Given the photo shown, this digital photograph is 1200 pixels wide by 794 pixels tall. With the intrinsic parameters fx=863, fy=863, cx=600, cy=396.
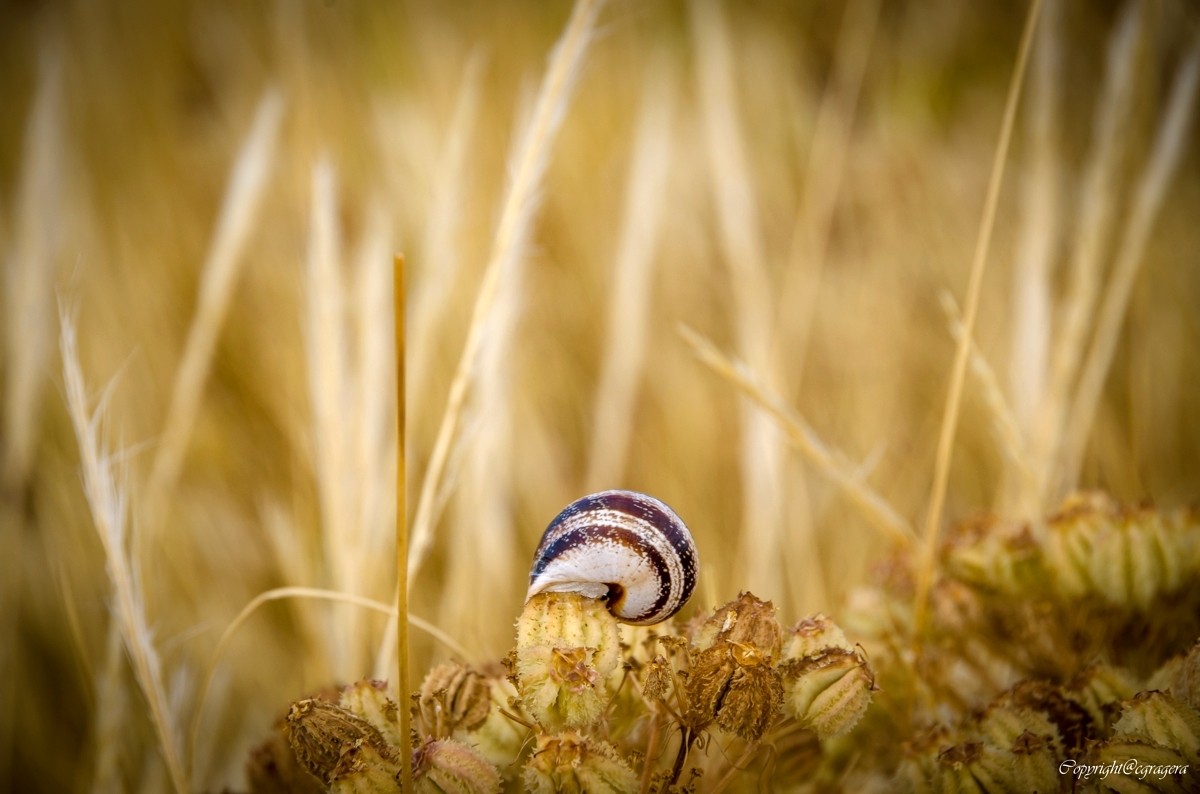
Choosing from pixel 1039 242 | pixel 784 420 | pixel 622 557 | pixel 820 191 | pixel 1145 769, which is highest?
pixel 820 191

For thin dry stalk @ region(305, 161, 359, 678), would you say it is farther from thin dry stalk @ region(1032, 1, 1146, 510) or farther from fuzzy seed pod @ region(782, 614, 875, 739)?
thin dry stalk @ region(1032, 1, 1146, 510)

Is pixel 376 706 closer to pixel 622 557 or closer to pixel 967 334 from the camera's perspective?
pixel 622 557

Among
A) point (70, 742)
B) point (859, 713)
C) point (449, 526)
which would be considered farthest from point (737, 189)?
point (70, 742)

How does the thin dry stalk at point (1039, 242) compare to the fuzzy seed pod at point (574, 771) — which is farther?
the thin dry stalk at point (1039, 242)

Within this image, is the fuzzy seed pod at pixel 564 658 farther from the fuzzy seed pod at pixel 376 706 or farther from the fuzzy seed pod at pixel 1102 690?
the fuzzy seed pod at pixel 1102 690

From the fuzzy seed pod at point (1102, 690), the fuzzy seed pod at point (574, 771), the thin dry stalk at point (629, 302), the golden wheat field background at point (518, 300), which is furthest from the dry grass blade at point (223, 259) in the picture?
the fuzzy seed pod at point (1102, 690)

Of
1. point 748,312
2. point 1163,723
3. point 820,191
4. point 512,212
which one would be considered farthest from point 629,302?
point 1163,723

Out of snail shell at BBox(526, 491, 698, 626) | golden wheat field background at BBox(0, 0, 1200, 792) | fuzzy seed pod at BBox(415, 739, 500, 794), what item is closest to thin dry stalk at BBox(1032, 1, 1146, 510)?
golden wheat field background at BBox(0, 0, 1200, 792)

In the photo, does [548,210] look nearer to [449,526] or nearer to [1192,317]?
[449,526]
